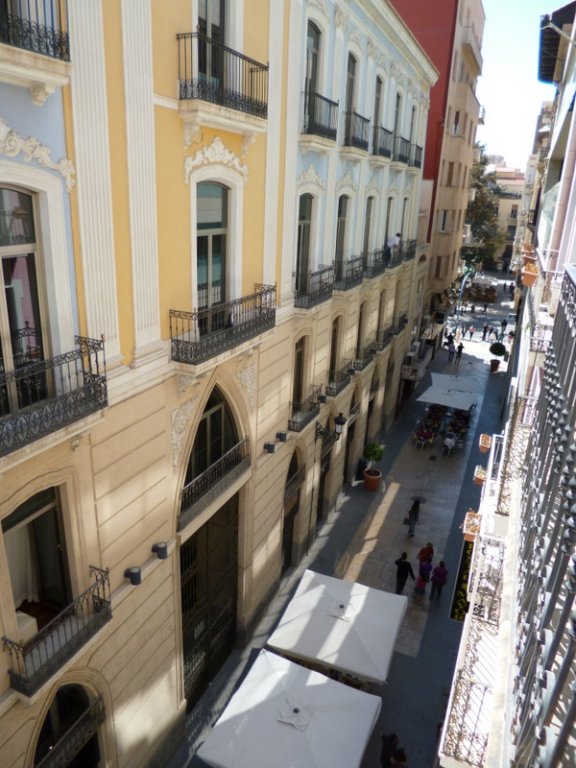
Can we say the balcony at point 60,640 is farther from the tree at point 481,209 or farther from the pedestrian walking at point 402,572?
the tree at point 481,209

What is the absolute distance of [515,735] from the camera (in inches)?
172

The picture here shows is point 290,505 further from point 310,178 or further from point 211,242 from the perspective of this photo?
point 310,178

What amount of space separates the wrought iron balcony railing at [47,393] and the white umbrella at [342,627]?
7720 mm

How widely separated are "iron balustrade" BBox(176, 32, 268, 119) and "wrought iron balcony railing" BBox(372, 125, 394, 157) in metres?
8.16

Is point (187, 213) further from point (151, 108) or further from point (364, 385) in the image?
point (364, 385)

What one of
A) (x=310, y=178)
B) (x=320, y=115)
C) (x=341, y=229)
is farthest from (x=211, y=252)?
(x=341, y=229)

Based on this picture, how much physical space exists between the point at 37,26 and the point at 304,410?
427 inches

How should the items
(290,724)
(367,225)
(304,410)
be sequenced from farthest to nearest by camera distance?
(367,225)
(304,410)
(290,724)

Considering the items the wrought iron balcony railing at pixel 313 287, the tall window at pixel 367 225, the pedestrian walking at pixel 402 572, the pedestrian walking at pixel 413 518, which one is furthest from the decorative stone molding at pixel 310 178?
the pedestrian walking at pixel 413 518

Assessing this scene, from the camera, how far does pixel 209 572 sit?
41.2 ft

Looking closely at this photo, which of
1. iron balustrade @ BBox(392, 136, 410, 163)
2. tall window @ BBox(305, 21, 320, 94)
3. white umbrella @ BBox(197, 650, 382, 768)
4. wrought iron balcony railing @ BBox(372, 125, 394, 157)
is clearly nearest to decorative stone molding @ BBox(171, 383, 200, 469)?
white umbrella @ BBox(197, 650, 382, 768)

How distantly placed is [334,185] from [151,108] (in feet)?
26.3

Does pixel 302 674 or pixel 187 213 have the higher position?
pixel 187 213

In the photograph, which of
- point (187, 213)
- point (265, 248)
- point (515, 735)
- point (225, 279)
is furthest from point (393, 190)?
point (515, 735)
